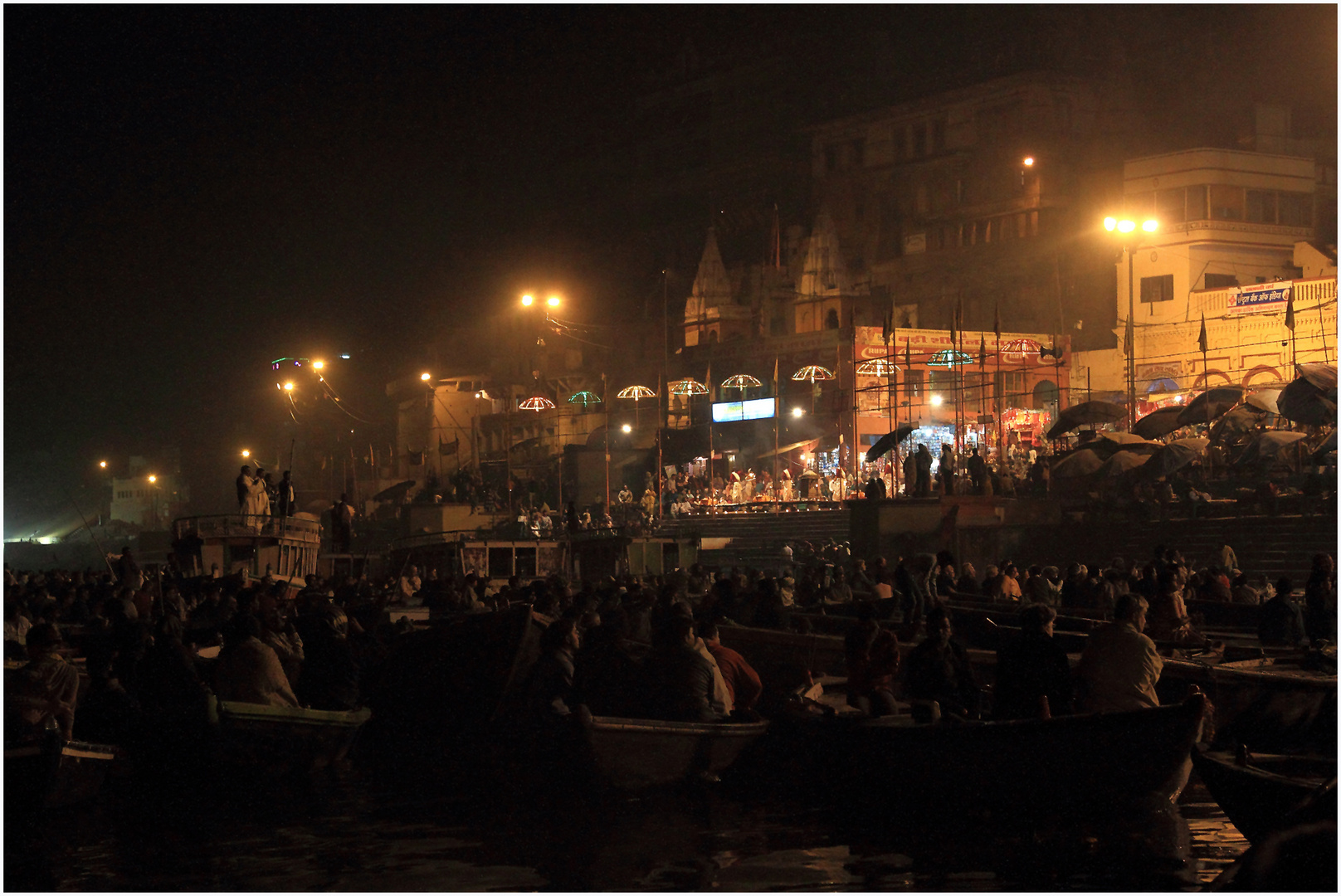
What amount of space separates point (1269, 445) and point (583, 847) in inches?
894

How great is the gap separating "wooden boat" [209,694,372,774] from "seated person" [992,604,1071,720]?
622 cm

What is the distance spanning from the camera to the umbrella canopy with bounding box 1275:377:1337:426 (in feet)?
89.9

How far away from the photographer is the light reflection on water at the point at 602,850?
8.90 meters

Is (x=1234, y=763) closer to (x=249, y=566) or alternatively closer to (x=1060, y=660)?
(x=1060, y=660)

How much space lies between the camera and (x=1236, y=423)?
30.8 meters

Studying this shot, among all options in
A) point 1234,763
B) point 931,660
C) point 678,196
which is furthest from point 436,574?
point 678,196

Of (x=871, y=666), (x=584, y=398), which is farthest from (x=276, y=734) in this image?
(x=584, y=398)

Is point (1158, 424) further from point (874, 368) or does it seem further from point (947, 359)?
point (874, 368)

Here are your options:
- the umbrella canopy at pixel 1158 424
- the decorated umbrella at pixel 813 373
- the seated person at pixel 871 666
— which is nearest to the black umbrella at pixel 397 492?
the decorated umbrella at pixel 813 373

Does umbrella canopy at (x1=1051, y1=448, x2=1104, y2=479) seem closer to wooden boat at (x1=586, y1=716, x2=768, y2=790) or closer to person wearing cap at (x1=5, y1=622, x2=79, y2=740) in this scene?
wooden boat at (x1=586, y1=716, x2=768, y2=790)

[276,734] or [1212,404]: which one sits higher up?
[1212,404]

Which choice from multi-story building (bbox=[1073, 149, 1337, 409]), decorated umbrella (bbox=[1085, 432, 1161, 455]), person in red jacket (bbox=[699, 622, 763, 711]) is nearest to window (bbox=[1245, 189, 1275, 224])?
multi-story building (bbox=[1073, 149, 1337, 409])

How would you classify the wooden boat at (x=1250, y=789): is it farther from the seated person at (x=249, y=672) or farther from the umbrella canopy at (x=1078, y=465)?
the umbrella canopy at (x=1078, y=465)

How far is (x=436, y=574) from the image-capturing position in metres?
29.1
